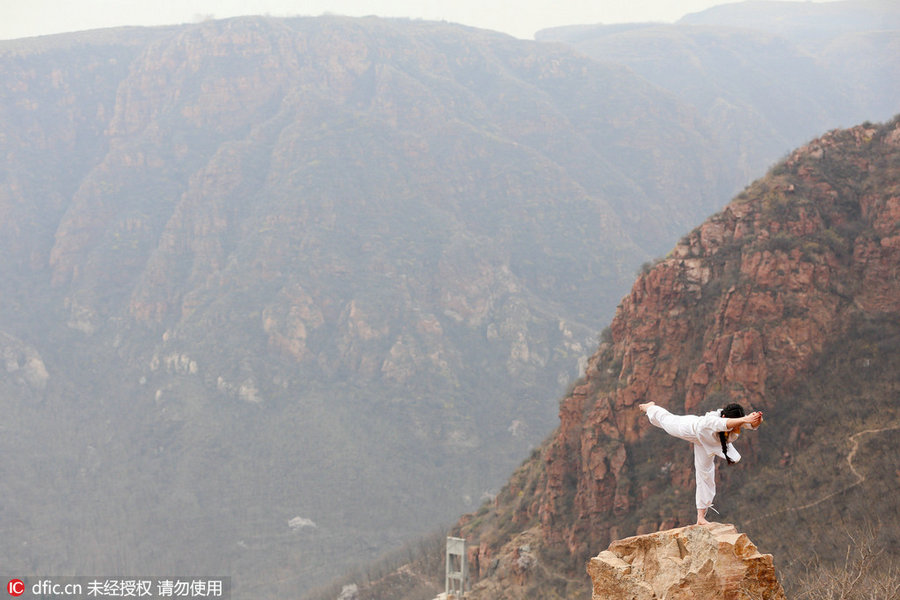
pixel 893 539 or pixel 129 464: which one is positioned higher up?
pixel 129 464

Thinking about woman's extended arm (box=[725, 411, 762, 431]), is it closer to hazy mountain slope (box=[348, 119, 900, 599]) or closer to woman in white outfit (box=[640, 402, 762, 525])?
woman in white outfit (box=[640, 402, 762, 525])

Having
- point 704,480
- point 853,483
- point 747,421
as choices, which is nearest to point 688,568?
point 704,480

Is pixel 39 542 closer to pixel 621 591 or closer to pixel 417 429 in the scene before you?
pixel 417 429

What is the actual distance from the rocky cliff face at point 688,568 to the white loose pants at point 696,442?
1.76ft

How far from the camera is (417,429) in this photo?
186 metres

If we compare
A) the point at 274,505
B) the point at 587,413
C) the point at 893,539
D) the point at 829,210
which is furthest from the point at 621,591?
the point at 274,505

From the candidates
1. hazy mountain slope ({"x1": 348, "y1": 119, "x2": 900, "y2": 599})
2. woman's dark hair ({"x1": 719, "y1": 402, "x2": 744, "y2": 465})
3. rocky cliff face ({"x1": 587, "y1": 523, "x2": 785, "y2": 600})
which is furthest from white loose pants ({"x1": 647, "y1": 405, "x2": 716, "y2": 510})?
hazy mountain slope ({"x1": 348, "y1": 119, "x2": 900, "y2": 599})

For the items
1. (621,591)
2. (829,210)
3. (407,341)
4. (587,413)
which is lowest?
(621,591)

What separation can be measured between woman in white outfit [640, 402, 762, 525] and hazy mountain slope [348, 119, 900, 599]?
35321 mm

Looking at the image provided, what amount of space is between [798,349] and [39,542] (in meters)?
136

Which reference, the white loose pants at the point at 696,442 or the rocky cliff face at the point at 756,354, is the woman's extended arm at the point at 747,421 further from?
the rocky cliff face at the point at 756,354

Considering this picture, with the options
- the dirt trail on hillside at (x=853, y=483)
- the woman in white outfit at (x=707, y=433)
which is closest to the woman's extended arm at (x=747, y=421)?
the woman in white outfit at (x=707, y=433)

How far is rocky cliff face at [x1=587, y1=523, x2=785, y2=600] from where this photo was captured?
1490cm

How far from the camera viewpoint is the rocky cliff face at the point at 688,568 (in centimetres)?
1490
